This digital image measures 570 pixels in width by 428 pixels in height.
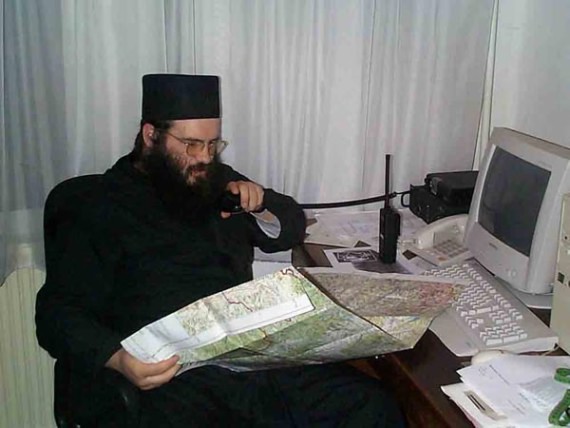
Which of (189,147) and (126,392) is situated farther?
(189,147)

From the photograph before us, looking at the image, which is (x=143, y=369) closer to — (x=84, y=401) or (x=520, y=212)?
(x=84, y=401)

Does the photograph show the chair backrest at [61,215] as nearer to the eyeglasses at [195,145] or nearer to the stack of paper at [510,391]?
the eyeglasses at [195,145]

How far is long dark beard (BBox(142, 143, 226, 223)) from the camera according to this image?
1656mm

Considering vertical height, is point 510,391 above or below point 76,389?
above

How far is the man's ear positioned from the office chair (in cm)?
21

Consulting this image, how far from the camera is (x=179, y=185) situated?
1657 mm

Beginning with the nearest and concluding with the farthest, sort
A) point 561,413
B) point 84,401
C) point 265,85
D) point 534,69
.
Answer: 1. point 561,413
2. point 84,401
3. point 265,85
4. point 534,69

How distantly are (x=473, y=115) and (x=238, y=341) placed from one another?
130cm

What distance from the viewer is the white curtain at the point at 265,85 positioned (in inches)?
71.6

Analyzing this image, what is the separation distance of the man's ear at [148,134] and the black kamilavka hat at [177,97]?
0.02m

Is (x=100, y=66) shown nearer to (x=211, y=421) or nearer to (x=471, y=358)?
(x=211, y=421)

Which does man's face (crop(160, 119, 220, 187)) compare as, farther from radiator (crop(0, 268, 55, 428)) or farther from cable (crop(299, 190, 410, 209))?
radiator (crop(0, 268, 55, 428))

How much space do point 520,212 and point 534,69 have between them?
72 centimetres

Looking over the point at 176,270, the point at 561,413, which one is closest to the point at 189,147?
the point at 176,270
